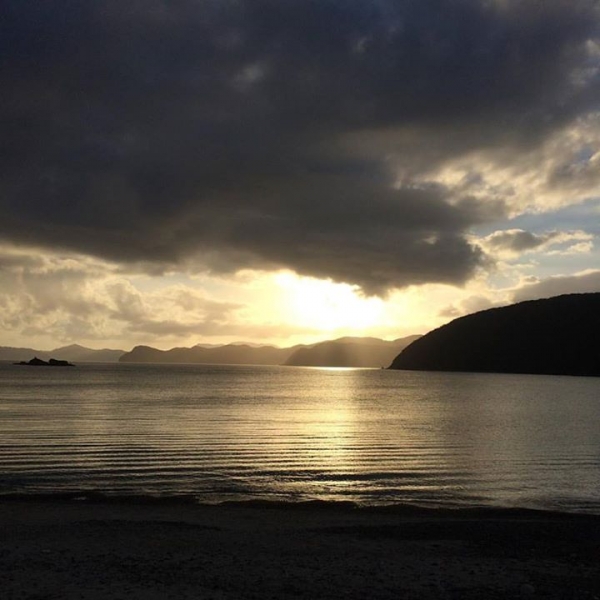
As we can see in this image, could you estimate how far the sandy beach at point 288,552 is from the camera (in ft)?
47.3

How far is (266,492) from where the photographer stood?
2903 cm

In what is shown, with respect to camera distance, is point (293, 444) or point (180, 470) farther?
point (293, 444)

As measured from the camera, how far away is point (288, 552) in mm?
17844

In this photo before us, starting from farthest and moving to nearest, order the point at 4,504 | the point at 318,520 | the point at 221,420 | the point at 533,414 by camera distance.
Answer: the point at 533,414 → the point at 221,420 → the point at 4,504 → the point at 318,520

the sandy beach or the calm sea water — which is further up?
the sandy beach

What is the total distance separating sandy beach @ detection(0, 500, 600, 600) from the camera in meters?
14.4

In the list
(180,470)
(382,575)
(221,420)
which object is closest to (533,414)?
(221,420)

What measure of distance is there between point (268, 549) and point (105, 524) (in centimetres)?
644

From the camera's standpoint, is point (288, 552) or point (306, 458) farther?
point (306, 458)

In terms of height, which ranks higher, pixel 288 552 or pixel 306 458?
pixel 288 552

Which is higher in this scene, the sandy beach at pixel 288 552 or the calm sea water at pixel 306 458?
the sandy beach at pixel 288 552

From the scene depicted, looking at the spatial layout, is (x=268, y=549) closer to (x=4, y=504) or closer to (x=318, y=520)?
(x=318, y=520)

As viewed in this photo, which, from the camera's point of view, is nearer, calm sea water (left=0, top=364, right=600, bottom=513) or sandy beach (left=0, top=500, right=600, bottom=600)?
sandy beach (left=0, top=500, right=600, bottom=600)

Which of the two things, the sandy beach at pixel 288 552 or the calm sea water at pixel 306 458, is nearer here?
the sandy beach at pixel 288 552
